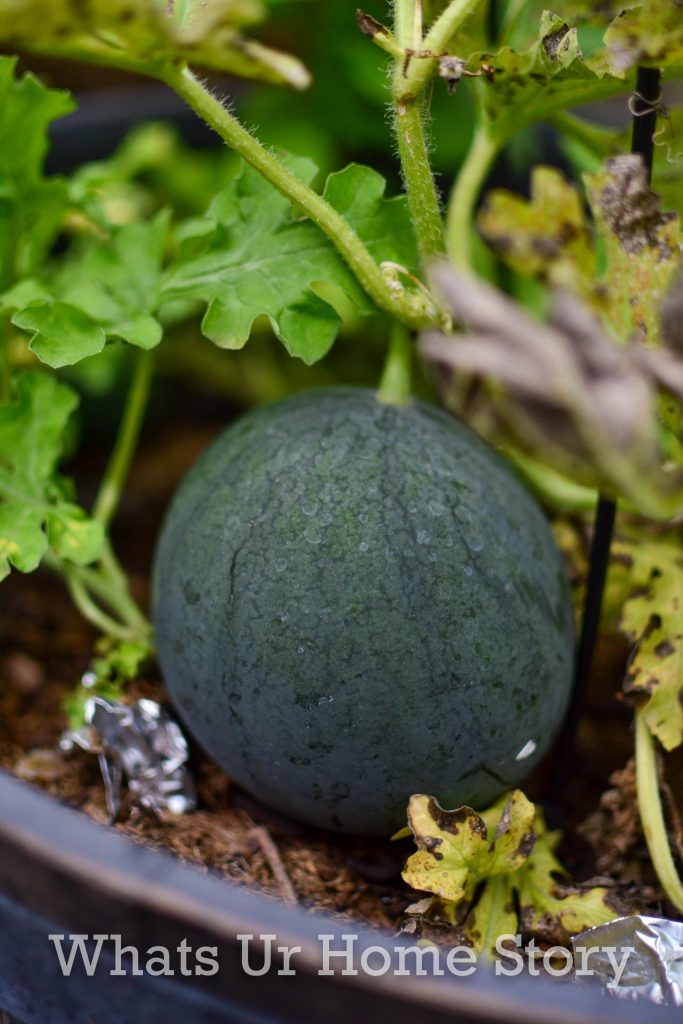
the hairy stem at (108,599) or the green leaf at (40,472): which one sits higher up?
the green leaf at (40,472)

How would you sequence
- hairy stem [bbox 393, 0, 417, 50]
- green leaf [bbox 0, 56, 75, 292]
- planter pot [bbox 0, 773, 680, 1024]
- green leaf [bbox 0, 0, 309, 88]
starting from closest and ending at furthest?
1. planter pot [bbox 0, 773, 680, 1024]
2. green leaf [bbox 0, 0, 309, 88]
3. hairy stem [bbox 393, 0, 417, 50]
4. green leaf [bbox 0, 56, 75, 292]

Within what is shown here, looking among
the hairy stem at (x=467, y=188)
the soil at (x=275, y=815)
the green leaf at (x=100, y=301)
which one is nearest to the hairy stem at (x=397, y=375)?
the hairy stem at (x=467, y=188)

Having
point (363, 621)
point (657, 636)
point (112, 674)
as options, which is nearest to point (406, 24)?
point (363, 621)

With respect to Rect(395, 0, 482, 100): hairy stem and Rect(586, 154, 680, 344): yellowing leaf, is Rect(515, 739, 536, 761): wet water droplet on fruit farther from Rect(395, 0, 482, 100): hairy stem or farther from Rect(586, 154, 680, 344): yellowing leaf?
Rect(395, 0, 482, 100): hairy stem

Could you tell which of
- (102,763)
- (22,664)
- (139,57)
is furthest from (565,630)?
(22,664)

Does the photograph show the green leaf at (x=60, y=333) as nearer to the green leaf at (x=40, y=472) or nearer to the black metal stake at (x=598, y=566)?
the green leaf at (x=40, y=472)

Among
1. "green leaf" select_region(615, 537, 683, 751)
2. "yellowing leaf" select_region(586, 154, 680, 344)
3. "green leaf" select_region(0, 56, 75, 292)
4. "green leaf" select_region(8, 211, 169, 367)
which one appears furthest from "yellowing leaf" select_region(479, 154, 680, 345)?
"green leaf" select_region(0, 56, 75, 292)
